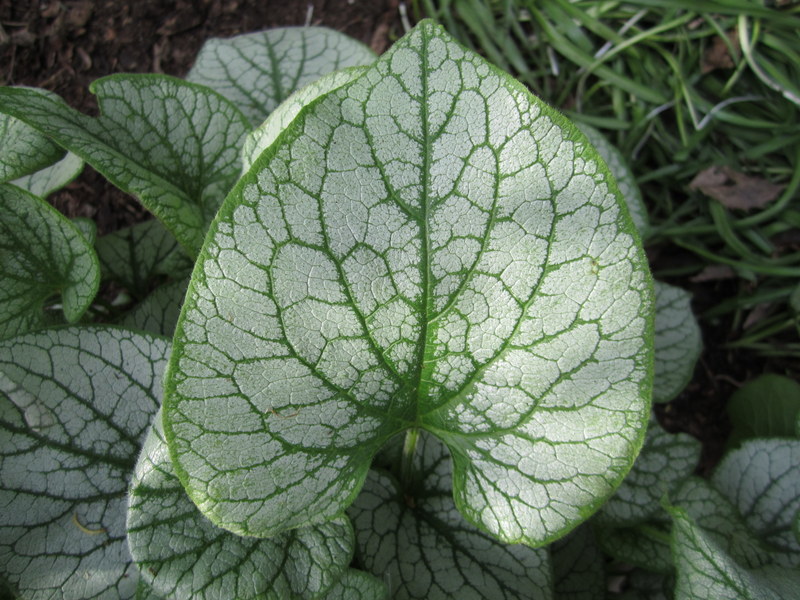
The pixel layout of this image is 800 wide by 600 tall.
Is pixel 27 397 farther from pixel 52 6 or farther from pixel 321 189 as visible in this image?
pixel 52 6

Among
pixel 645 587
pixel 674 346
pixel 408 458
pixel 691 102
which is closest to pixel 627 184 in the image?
pixel 674 346

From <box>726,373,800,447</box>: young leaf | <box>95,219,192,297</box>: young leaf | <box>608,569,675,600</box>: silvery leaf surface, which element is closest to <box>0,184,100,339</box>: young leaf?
<box>95,219,192,297</box>: young leaf

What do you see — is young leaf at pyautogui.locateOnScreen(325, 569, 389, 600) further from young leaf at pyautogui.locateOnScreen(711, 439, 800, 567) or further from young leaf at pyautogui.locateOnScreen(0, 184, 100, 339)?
young leaf at pyautogui.locateOnScreen(711, 439, 800, 567)

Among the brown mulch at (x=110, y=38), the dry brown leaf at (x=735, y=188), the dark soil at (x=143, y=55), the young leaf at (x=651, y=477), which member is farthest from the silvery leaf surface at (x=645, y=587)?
the brown mulch at (x=110, y=38)

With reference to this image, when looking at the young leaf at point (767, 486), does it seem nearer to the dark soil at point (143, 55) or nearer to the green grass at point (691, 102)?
the dark soil at point (143, 55)

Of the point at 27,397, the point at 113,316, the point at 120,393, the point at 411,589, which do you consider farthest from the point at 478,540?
the point at 113,316

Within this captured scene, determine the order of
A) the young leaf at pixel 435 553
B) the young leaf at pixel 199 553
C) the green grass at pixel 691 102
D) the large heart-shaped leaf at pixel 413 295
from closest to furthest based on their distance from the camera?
the large heart-shaped leaf at pixel 413 295, the young leaf at pixel 199 553, the young leaf at pixel 435 553, the green grass at pixel 691 102
